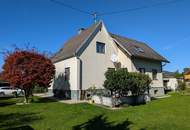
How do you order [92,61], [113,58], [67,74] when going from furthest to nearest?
[113,58] < [67,74] < [92,61]

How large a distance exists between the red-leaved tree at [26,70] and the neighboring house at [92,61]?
332cm

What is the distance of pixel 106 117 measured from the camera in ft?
41.1

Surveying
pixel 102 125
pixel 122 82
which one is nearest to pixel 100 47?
pixel 122 82

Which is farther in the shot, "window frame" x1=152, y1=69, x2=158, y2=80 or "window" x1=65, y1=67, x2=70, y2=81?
"window frame" x1=152, y1=69, x2=158, y2=80

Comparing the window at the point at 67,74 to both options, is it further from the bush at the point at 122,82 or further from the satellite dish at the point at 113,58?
the bush at the point at 122,82

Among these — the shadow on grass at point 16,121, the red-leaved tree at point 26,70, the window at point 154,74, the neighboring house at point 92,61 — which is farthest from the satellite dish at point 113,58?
the shadow on grass at point 16,121

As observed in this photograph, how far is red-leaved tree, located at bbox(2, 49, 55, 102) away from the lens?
60.4 ft

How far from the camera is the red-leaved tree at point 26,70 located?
60.4ft

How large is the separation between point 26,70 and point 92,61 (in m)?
7.20

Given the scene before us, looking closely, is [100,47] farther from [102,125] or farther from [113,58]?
[102,125]

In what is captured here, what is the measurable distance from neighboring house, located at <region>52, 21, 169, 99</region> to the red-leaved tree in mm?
3317

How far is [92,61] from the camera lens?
2317 cm

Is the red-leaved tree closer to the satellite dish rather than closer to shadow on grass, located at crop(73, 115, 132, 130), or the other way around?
the satellite dish

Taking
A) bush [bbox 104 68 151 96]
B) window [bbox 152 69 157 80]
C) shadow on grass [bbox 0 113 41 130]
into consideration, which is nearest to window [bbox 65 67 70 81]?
bush [bbox 104 68 151 96]
